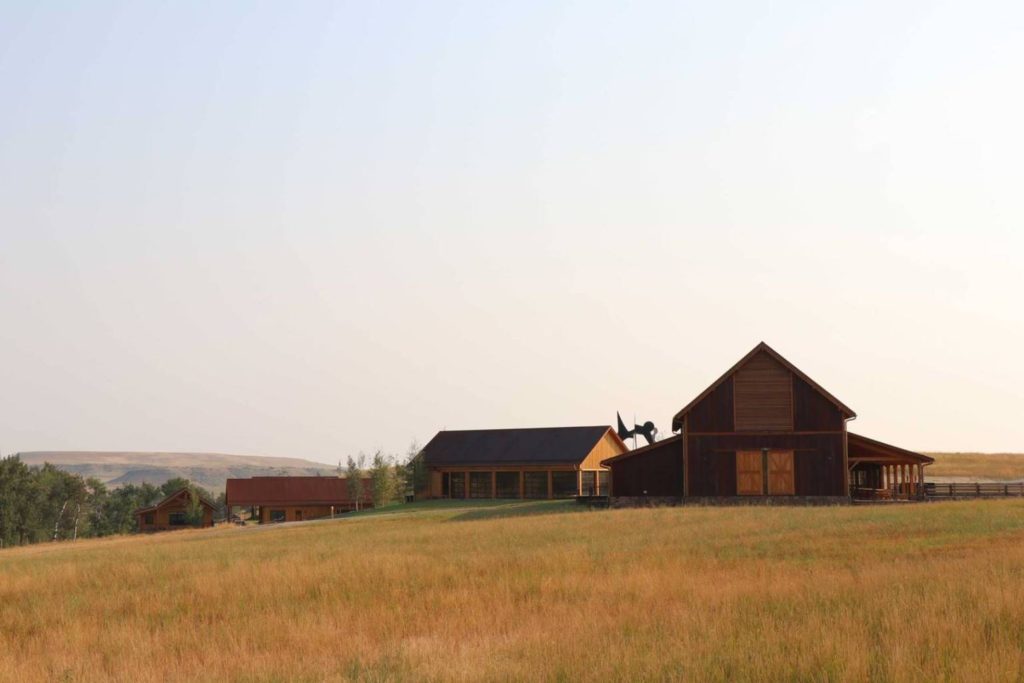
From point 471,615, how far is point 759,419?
128ft

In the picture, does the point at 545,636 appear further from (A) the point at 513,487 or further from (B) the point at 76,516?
(B) the point at 76,516

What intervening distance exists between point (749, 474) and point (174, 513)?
63.2m

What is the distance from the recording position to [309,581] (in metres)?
22.1

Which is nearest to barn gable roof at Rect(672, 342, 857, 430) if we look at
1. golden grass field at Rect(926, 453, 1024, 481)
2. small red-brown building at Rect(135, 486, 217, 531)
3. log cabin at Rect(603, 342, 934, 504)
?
log cabin at Rect(603, 342, 934, 504)

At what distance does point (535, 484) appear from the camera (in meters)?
77.1

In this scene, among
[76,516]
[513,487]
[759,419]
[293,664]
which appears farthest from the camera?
[76,516]

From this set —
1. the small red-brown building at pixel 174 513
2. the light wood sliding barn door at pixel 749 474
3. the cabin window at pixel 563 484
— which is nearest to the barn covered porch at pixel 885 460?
the light wood sliding barn door at pixel 749 474

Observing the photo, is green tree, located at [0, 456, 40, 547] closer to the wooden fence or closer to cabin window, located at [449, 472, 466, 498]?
cabin window, located at [449, 472, 466, 498]

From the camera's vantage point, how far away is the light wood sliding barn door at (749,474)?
178ft

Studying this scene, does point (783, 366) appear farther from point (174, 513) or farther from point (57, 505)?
point (57, 505)

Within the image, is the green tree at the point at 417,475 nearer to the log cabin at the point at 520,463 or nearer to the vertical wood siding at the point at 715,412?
the log cabin at the point at 520,463

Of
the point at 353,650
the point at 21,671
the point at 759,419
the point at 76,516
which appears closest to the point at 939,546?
the point at 353,650

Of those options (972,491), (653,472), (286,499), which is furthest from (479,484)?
(972,491)

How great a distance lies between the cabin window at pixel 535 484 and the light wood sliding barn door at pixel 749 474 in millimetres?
23924
